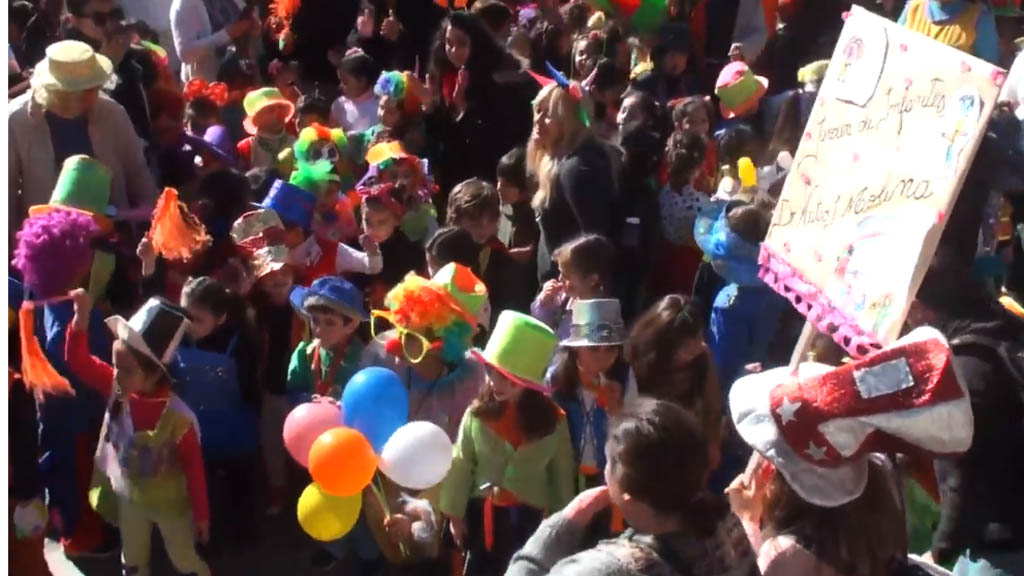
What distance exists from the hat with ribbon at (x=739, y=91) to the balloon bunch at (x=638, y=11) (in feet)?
4.45

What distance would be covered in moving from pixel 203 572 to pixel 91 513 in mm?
711

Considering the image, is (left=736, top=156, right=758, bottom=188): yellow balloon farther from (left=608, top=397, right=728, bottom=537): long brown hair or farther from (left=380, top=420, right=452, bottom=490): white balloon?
(left=608, top=397, right=728, bottom=537): long brown hair

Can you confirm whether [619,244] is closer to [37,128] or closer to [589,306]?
[589,306]

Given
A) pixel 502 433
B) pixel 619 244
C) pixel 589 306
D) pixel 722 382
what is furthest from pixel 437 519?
pixel 619 244

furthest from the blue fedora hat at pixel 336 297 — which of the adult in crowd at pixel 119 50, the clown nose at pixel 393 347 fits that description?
the adult in crowd at pixel 119 50

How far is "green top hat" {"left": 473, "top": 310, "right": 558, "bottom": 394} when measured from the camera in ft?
12.8

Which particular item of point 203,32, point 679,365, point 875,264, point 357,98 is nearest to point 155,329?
point 679,365

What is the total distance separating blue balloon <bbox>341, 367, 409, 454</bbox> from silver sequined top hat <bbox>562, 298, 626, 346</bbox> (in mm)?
659

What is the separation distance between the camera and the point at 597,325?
4.19 metres

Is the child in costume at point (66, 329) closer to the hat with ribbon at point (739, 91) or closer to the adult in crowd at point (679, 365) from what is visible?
the adult in crowd at point (679, 365)

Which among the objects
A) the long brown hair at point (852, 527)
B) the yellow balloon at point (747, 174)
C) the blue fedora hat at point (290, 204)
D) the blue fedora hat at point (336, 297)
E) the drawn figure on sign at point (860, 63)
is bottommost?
the blue fedora hat at point (290, 204)

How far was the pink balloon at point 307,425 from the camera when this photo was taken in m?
Answer: 3.89

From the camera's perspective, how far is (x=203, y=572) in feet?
14.7

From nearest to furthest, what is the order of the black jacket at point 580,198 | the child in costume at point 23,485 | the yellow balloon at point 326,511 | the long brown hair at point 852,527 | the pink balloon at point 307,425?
the long brown hair at point 852,527
the yellow balloon at point 326,511
the pink balloon at point 307,425
the child in costume at point 23,485
the black jacket at point 580,198
